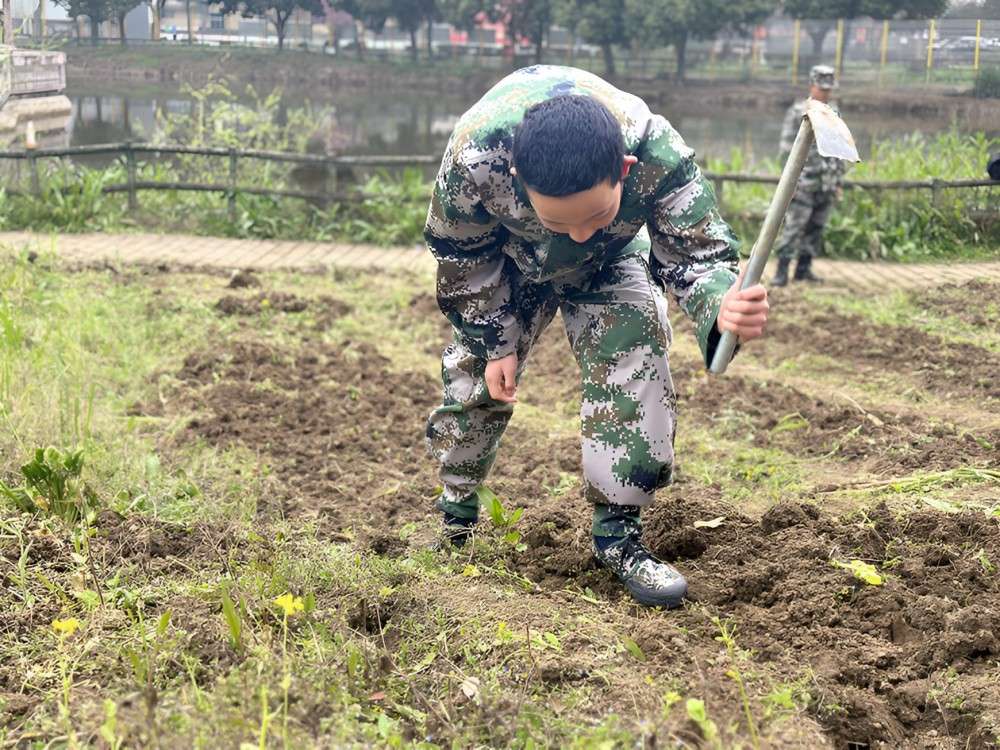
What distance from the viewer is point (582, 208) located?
8.55 feet

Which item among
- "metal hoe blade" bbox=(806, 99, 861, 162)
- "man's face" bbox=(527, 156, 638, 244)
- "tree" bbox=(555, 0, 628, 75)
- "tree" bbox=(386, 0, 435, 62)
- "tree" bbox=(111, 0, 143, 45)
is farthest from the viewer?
"tree" bbox=(555, 0, 628, 75)

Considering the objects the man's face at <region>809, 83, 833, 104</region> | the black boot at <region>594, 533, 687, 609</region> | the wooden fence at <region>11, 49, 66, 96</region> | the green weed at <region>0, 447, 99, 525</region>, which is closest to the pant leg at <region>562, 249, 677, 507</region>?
the black boot at <region>594, 533, 687, 609</region>

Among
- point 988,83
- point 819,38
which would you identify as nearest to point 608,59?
point 988,83

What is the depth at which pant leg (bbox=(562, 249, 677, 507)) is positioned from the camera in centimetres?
315

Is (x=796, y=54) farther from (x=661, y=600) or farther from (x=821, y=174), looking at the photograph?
(x=661, y=600)

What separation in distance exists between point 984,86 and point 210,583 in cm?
743

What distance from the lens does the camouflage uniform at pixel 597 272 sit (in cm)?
295

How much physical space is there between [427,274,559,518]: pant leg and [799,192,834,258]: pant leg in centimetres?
586

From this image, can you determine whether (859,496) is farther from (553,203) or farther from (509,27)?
(509,27)

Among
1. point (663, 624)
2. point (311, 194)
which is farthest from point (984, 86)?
point (663, 624)

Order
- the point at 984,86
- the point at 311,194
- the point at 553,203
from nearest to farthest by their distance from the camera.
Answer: the point at 553,203 < the point at 984,86 < the point at 311,194

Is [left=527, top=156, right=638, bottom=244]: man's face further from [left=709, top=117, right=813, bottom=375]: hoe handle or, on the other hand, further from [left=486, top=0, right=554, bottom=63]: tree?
[left=486, top=0, right=554, bottom=63]: tree

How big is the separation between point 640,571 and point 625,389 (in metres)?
0.50

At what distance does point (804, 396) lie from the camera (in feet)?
18.7
